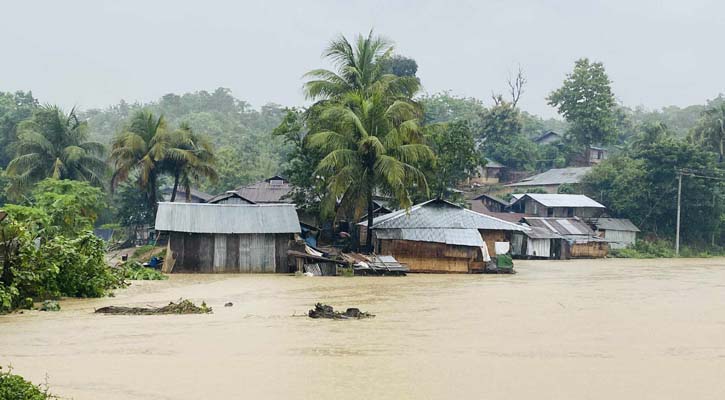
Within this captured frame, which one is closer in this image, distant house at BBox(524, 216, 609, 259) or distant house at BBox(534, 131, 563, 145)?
distant house at BBox(524, 216, 609, 259)

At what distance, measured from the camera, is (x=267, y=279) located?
2075 cm

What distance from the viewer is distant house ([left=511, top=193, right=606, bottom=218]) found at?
38.4 m

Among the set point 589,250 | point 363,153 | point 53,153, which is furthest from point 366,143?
point 589,250

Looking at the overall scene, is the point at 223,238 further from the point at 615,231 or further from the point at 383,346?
the point at 615,231

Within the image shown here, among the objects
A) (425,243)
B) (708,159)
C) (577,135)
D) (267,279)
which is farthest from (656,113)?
(267,279)

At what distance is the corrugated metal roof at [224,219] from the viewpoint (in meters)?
22.0

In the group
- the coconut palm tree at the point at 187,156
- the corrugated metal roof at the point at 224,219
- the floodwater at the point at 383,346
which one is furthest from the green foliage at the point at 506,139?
the floodwater at the point at 383,346

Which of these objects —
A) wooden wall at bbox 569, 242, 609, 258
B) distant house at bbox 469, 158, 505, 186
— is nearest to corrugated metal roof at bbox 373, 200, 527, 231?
wooden wall at bbox 569, 242, 609, 258

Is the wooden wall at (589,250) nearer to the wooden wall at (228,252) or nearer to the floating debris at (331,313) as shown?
the wooden wall at (228,252)

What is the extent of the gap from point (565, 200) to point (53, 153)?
23545mm

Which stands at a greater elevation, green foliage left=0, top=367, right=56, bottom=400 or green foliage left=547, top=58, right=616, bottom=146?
green foliage left=547, top=58, right=616, bottom=146

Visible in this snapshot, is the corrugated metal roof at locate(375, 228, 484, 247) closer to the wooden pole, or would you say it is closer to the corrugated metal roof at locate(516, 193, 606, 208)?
the corrugated metal roof at locate(516, 193, 606, 208)

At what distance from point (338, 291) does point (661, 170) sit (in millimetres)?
24515

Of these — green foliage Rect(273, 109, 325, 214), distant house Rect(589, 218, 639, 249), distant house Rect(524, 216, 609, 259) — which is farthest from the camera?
distant house Rect(589, 218, 639, 249)
